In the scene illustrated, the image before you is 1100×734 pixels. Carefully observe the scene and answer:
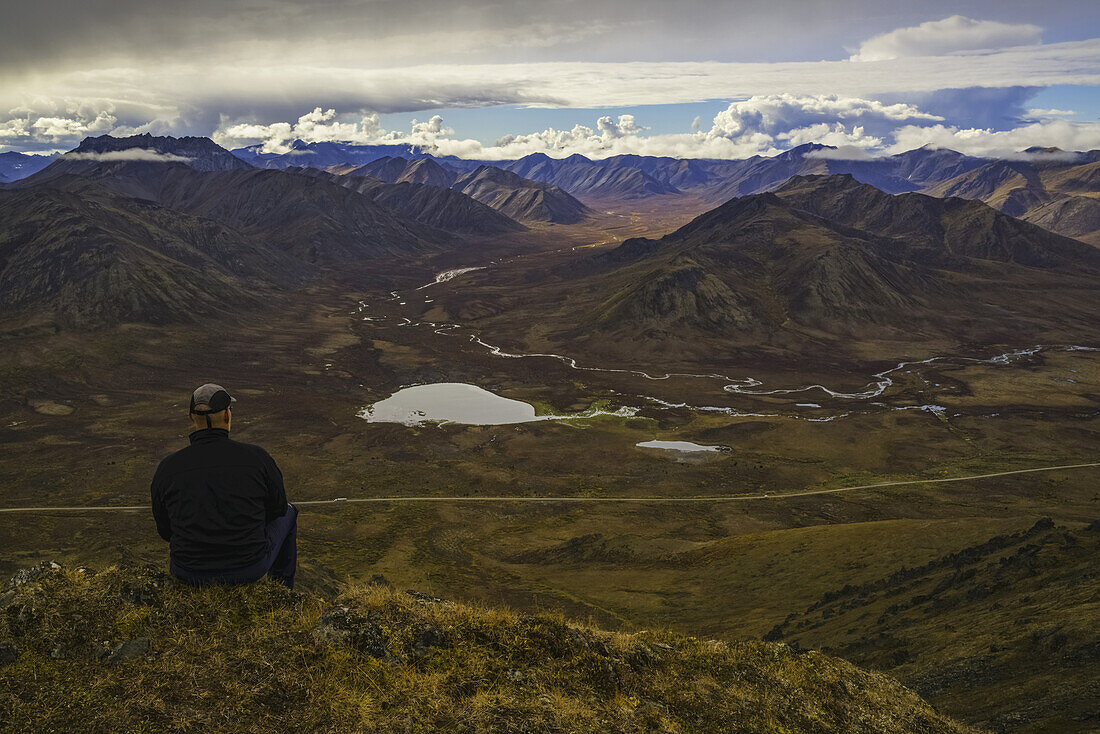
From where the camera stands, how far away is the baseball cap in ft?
28.6

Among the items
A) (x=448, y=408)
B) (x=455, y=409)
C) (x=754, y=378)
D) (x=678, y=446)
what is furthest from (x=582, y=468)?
(x=754, y=378)

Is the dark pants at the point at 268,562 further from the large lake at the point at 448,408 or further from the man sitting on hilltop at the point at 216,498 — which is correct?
the large lake at the point at 448,408

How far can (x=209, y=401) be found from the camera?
29.0ft

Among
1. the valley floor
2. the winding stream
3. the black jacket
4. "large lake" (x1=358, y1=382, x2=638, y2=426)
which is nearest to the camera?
the black jacket

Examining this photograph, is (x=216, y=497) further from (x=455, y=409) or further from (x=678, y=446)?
(x=455, y=409)

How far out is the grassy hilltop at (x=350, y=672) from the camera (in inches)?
326

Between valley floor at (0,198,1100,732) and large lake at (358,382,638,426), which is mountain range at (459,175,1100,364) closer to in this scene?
valley floor at (0,198,1100,732)

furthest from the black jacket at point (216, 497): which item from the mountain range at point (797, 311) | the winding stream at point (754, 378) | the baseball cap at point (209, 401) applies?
the mountain range at point (797, 311)

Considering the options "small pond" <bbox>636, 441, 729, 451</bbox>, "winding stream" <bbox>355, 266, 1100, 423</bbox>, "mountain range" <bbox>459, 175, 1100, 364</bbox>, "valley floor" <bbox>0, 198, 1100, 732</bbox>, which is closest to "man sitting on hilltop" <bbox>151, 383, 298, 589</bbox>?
"valley floor" <bbox>0, 198, 1100, 732</bbox>

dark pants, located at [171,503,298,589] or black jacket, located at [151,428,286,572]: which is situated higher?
black jacket, located at [151,428,286,572]

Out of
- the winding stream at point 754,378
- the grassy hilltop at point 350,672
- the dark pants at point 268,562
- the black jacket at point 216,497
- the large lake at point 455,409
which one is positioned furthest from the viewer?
the winding stream at point 754,378

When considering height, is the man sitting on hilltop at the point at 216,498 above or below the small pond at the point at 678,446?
above

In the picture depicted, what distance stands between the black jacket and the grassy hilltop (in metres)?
1.30

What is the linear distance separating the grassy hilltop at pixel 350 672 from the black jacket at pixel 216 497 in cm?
130
